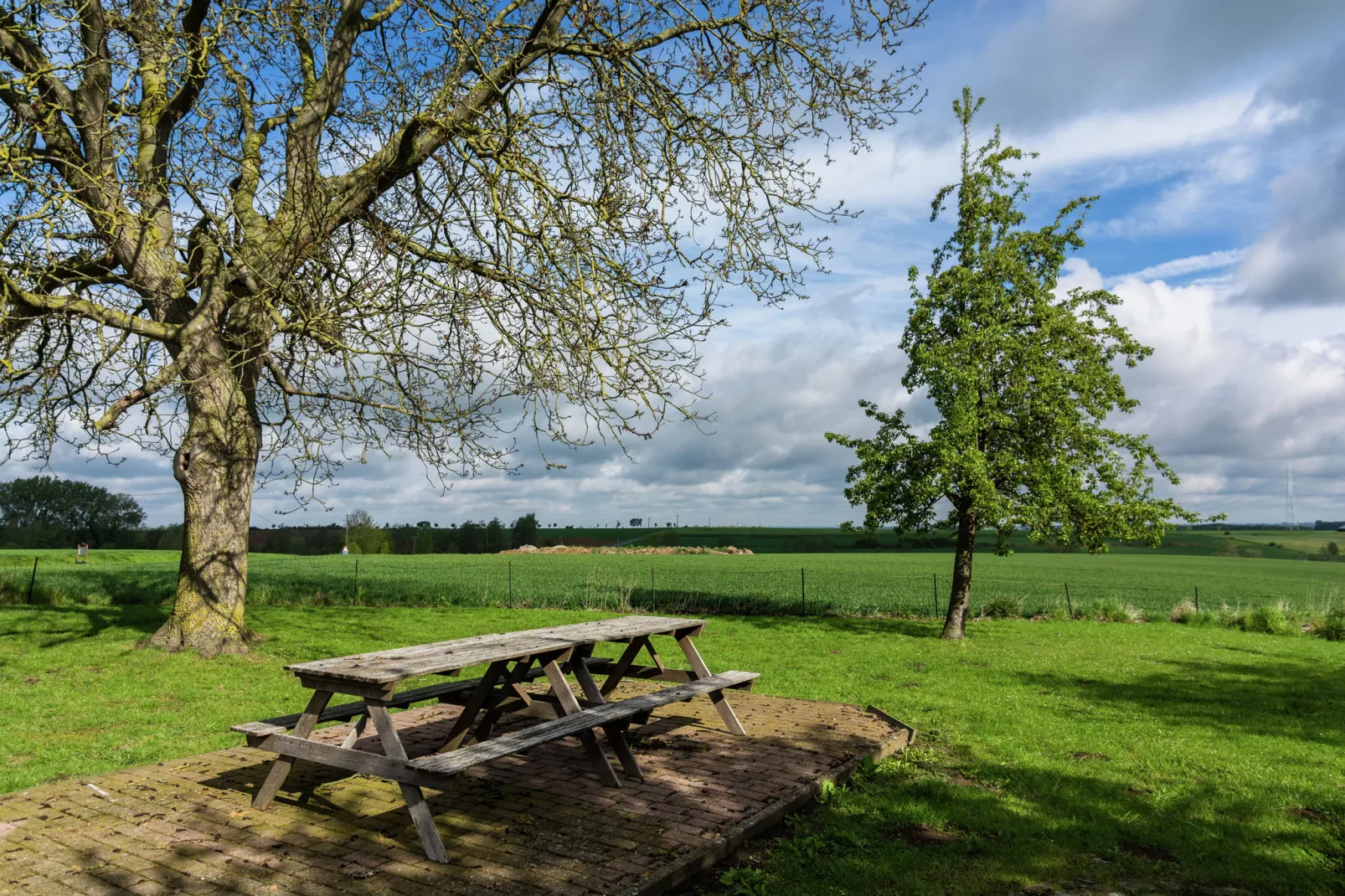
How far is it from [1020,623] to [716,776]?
1756 cm

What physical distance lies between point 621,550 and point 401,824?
62744 millimetres

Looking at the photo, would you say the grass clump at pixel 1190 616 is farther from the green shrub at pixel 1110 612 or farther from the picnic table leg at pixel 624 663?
the picnic table leg at pixel 624 663

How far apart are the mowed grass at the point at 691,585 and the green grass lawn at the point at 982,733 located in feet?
14.5

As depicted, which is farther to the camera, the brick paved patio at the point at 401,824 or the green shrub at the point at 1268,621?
the green shrub at the point at 1268,621

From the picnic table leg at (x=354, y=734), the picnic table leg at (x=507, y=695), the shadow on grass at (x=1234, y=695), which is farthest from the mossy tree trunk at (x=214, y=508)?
the shadow on grass at (x=1234, y=695)

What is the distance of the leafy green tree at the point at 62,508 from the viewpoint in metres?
61.6

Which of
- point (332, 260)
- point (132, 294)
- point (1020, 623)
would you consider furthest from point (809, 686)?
point (1020, 623)

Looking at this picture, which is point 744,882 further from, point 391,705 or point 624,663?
point 624,663

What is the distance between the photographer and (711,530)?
98812 millimetres

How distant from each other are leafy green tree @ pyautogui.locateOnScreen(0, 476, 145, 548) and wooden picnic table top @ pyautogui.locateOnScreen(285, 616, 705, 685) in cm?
6620

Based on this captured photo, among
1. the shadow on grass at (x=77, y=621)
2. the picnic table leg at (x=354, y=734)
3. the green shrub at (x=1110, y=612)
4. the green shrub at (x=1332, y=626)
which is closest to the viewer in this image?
the picnic table leg at (x=354, y=734)

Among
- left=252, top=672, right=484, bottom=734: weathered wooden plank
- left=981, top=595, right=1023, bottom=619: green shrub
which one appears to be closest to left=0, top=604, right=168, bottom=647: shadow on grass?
left=252, top=672, right=484, bottom=734: weathered wooden plank

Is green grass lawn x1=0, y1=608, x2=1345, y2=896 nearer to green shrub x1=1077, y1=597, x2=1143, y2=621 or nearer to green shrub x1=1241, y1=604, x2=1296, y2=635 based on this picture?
green shrub x1=1241, y1=604, x2=1296, y2=635

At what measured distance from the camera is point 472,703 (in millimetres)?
6105
